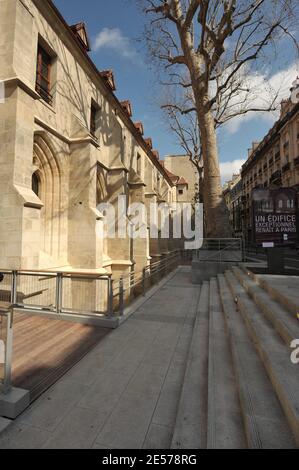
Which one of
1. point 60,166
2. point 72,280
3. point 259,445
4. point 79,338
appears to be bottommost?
point 79,338

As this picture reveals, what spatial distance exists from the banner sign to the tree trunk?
419 cm

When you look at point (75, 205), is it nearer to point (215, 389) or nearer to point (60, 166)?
point (60, 166)

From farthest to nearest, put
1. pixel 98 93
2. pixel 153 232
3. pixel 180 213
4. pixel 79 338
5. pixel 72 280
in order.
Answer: pixel 180 213, pixel 153 232, pixel 98 93, pixel 72 280, pixel 79 338

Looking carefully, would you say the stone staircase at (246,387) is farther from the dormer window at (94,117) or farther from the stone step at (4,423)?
the dormer window at (94,117)

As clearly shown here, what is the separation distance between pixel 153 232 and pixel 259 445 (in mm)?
17872

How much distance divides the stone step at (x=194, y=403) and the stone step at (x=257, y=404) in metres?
0.43

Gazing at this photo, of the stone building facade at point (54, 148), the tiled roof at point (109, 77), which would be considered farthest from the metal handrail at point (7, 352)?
the tiled roof at point (109, 77)

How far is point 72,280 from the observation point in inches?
226

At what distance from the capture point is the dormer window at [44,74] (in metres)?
9.05

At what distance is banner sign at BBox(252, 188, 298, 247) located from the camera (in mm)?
6738

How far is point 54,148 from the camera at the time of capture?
929 centimetres

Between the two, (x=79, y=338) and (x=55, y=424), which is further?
(x=79, y=338)

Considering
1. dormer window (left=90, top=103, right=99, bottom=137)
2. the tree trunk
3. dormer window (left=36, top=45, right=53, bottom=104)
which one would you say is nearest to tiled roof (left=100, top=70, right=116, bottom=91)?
dormer window (left=90, top=103, right=99, bottom=137)
